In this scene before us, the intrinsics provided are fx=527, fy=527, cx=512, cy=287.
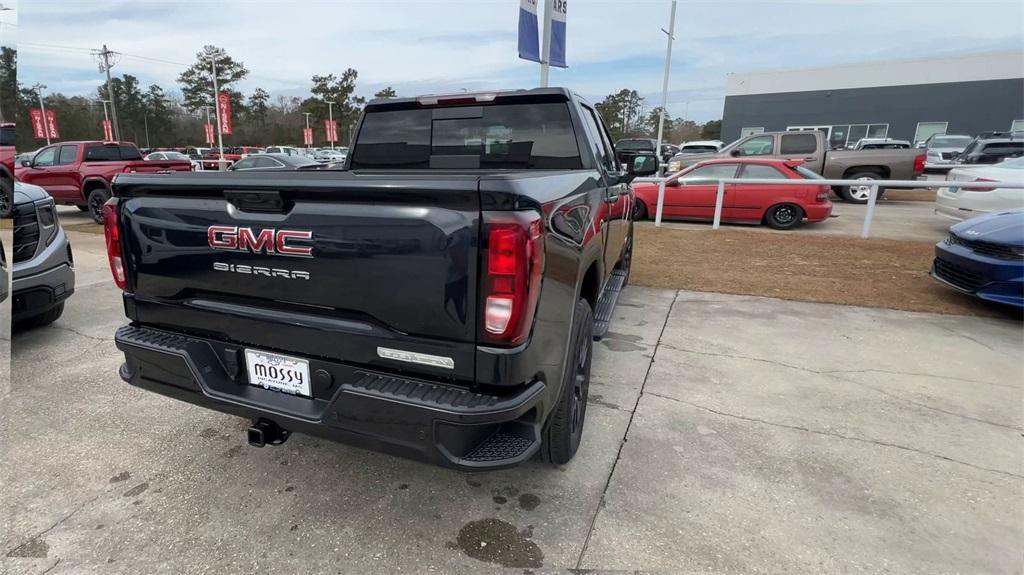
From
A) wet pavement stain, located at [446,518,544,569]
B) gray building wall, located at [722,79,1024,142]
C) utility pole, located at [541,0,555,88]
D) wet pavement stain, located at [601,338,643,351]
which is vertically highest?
gray building wall, located at [722,79,1024,142]

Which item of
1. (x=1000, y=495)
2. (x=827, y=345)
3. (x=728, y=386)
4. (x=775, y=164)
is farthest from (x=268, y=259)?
(x=775, y=164)

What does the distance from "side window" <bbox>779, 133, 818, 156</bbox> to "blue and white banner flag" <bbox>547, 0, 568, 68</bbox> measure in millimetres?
8366

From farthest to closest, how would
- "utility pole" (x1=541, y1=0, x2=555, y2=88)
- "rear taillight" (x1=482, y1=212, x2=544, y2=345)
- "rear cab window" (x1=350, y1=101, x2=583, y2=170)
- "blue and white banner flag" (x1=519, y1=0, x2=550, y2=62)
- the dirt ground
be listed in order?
"utility pole" (x1=541, y1=0, x2=555, y2=88) < "blue and white banner flag" (x1=519, y1=0, x2=550, y2=62) < the dirt ground < "rear cab window" (x1=350, y1=101, x2=583, y2=170) < "rear taillight" (x1=482, y1=212, x2=544, y2=345)

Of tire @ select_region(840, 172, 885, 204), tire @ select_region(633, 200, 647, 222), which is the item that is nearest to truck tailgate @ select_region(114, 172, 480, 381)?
tire @ select_region(633, 200, 647, 222)

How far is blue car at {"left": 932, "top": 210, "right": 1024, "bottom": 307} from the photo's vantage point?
471 cm

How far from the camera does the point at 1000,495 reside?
2.53 m

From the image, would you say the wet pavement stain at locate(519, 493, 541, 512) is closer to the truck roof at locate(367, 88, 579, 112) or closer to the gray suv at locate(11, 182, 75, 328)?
the truck roof at locate(367, 88, 579, 112)

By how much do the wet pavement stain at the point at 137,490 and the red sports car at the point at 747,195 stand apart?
9959mm

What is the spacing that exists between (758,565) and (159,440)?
3.05 metres

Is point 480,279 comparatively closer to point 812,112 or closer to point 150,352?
point 150,352

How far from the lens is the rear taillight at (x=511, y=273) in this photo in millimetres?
1729

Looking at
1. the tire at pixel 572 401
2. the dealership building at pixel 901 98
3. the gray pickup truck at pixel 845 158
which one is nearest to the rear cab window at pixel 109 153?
the tire at pixel 572 401

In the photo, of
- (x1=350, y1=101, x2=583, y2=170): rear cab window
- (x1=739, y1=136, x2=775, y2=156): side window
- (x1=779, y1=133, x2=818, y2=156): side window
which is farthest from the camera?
(x1=739, y1=136, x2=775, y2=156): side window

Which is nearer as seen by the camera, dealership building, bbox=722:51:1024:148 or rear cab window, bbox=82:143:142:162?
rear cab window, bbox=82:143:142:162
